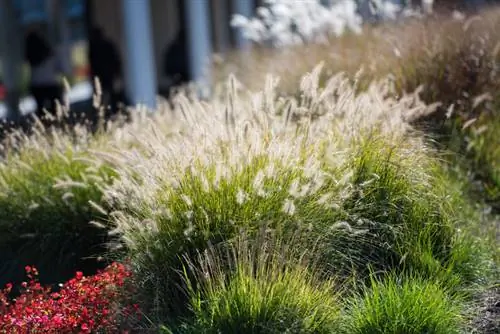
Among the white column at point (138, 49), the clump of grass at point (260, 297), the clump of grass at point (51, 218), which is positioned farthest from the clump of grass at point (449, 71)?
the white column at point (138, 49)

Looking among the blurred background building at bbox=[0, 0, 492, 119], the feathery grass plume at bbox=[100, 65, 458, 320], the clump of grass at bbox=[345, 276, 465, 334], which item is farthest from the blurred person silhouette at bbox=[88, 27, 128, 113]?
the clump of grass at bbox=[345, 276, 465, 334]

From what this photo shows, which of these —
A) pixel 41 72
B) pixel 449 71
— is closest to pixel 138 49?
pixel 41 72

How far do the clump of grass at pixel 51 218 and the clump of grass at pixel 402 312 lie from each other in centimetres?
208

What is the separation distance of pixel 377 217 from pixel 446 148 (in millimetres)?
1526

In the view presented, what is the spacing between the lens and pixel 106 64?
1560 cm

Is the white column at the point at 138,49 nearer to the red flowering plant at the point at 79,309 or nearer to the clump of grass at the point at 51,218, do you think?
the clump of grass at the point at 51,218

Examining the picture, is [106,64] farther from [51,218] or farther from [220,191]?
[220,191]

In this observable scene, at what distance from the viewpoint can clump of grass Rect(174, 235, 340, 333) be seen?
4.48m

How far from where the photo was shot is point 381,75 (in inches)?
293

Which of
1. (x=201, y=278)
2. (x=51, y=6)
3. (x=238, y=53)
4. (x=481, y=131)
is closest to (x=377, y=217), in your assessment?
(x=201, y=278)

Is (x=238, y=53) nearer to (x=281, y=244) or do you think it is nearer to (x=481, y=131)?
(x=481, y=131)

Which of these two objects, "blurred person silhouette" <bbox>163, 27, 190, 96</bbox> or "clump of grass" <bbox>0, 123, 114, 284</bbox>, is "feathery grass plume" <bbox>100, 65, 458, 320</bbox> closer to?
"clump of grass" <bbox>0, 123, 114, 284</bbox>

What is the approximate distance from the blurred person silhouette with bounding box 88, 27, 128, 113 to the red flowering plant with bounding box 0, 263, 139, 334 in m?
10.4

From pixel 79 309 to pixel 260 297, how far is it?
1.07 metres
